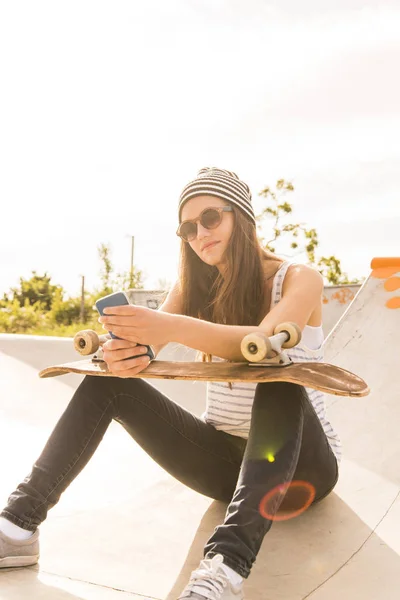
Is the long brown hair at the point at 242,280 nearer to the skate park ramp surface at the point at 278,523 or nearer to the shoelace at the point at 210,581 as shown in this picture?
the skate park ramp surface at the point at 278,523

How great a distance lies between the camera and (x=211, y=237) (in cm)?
234

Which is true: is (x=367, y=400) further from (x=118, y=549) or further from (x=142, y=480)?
(x=118, y=549)

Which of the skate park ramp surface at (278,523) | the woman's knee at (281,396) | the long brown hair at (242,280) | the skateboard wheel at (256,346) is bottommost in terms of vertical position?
the skate park ramp surface at (278,523)

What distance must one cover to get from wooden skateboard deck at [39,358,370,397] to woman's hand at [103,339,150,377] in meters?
0.03

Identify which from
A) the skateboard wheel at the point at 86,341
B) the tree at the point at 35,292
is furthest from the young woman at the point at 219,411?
the tree at the point at 35,292

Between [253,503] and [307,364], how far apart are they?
18.1 inches

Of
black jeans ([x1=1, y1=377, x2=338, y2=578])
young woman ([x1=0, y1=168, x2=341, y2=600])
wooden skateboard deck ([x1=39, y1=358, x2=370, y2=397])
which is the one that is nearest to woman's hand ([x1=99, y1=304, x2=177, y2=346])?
young woman ([x1=0, y1=168, x2=341, y2=600])

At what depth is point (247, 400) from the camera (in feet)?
7.41

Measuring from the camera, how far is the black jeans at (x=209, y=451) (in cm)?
167

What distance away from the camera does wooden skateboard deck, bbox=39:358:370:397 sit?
1668 mm

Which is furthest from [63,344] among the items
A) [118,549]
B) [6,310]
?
[6,310]

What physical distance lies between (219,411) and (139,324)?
0.64m

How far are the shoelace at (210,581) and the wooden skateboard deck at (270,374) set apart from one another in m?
0.52

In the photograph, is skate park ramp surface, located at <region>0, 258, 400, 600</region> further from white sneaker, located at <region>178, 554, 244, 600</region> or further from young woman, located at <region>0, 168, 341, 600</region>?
white sneaker, located at <region>178, 554, 244, 600</region>
